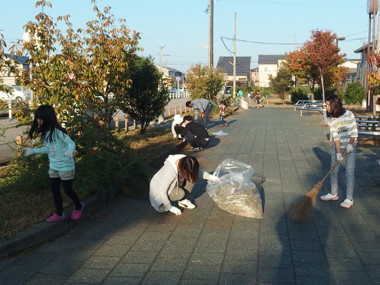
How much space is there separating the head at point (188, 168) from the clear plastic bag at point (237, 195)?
55cm

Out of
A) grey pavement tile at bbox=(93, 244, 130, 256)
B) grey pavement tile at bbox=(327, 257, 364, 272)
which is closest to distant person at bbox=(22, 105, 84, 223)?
grey pavement tile at bbox=(93, 244, 130, 256)

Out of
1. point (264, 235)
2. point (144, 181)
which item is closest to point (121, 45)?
point (144, 181)

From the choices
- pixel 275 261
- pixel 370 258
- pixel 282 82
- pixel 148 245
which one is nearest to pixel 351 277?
pixel 370 258

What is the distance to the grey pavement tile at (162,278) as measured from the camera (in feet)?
12.2

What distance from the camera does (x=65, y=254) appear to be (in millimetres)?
4426

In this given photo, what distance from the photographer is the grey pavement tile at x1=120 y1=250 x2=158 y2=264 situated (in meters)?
4.22

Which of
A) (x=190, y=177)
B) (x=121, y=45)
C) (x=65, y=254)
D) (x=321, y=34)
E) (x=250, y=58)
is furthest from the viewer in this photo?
(x=250, y=58)

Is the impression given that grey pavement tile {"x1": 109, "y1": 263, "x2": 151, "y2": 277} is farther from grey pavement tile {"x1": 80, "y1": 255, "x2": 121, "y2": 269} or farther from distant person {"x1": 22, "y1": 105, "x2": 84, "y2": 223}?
distant person {"x1": 22, "y1": 105, "x2": 84, "y2": 223}

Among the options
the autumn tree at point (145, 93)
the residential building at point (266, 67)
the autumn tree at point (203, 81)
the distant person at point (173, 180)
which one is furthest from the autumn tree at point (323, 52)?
the residential building at point (266, 67)

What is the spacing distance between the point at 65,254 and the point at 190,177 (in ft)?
5.83

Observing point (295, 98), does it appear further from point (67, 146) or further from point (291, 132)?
point (67, 146)

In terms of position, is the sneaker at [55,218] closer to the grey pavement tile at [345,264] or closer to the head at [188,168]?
the head at [188,168]

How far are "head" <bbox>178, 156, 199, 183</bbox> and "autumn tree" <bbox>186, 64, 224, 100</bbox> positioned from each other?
826 inches

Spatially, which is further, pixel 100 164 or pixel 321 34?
pixel 321 34
